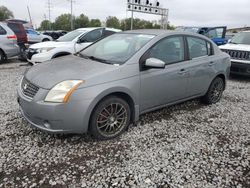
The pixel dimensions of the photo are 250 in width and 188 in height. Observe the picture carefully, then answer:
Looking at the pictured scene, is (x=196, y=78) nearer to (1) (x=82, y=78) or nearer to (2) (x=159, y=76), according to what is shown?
(2) (x=159, y=76)

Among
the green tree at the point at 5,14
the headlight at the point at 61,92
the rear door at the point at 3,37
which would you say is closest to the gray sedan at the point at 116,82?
the headlight at the point at 61,92

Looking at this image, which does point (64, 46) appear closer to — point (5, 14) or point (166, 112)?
point (166, 112)

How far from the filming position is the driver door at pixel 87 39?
7.21 meters

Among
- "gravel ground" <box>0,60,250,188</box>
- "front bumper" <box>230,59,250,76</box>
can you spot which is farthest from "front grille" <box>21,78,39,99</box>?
"front bumper" <box>230,59,250,76</box>

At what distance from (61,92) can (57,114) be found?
0.90 feet

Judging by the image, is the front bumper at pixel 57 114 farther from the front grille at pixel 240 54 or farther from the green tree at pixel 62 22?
the green tree at pixel 62 22

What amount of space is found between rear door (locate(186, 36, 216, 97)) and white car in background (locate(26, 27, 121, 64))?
3.32 meters

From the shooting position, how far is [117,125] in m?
3.23

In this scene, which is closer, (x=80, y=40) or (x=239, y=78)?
(x=80, y=40)

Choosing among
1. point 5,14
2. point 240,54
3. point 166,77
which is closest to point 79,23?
point 5,14

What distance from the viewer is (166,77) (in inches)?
140

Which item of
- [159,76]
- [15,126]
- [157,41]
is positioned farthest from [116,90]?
[15,126]

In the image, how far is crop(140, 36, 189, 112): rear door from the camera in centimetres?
336

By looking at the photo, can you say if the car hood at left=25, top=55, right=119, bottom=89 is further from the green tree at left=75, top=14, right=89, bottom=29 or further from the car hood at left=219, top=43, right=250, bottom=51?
the green tree at left=75, top=14, right=89, bottom=29
